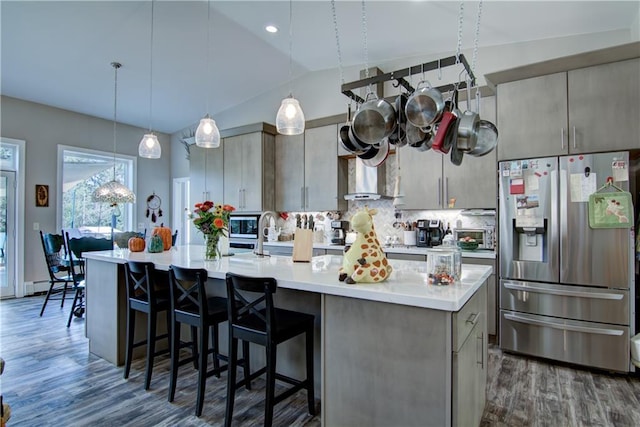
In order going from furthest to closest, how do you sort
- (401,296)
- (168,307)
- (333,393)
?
(168,307), (333,393), (401,296)

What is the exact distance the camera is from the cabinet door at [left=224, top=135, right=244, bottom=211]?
5414 mm

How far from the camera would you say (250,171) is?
528 cm

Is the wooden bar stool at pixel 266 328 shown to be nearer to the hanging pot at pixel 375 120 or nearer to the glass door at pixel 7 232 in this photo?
the hanging pot at pixel 375 120

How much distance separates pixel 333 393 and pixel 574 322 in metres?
2.37

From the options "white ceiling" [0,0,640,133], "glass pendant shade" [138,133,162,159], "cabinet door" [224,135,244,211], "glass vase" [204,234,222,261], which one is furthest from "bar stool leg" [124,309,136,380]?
"white ceiling" [0,0,640,133]

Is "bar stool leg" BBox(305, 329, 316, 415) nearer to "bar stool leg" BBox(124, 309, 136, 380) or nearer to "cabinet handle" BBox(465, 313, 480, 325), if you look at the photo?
"cabinet handle" BBox(465, 313, 480, 325)

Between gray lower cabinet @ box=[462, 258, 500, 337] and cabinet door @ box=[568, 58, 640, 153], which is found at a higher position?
cabinet door @ box=[568, 58, 640, 153]

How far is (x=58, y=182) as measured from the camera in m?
5.73

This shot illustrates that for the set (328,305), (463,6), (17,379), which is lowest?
(17,379)

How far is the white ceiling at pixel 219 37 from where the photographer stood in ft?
10.7

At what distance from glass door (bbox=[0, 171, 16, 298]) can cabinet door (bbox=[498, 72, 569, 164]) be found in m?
6.69

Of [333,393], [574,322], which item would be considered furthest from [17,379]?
[574,322]

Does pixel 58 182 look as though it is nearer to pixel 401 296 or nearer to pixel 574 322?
pixel 401 296

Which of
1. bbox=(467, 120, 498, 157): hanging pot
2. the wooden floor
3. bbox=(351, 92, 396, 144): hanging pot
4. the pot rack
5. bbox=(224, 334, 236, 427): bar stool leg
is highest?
the pot rack
